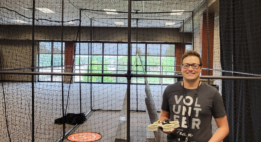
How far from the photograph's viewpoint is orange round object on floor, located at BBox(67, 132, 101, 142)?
10.2 feet

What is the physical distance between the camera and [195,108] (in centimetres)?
110

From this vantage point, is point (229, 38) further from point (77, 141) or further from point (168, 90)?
point (77, 141)

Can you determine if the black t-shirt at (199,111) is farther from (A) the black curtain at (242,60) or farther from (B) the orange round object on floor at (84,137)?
(B) the orange round object on floor at (84,137)

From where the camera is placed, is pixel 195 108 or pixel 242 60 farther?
pixel 242 60

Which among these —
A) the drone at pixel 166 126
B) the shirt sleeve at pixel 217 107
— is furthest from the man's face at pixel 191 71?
the drone at pixel 166 126

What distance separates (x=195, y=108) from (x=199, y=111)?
A: 0.09 ft

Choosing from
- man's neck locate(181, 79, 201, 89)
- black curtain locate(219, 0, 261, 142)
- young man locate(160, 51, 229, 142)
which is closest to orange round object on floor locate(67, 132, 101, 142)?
black curtain locate(219, 0, 261, 142)

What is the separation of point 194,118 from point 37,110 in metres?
4.77

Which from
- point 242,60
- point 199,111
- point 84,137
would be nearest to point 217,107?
point 199,111

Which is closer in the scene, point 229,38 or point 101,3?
point 229,38

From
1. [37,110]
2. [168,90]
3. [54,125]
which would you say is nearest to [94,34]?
[37,110]

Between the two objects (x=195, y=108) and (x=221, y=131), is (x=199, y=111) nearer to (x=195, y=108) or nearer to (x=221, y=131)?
(x=195, y=108)

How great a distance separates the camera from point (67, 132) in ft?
11.2

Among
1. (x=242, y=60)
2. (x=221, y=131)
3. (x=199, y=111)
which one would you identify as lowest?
(x=221, y=131)
